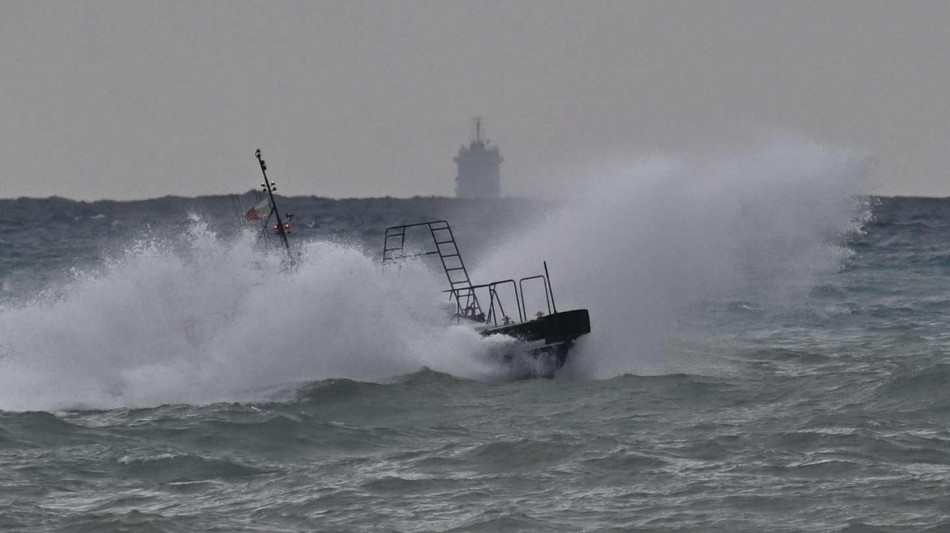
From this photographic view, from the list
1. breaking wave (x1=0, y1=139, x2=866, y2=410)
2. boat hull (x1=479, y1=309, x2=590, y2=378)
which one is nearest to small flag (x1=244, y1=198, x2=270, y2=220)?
breaking wave (x1=0, y1=139, x2=866, y2=410)

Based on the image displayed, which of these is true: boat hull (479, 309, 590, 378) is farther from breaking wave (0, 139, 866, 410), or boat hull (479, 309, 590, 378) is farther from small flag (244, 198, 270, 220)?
small flag (244, 198, 270, 220)

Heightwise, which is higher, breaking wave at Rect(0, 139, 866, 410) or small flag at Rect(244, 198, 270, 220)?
small flag at Rect(244, 198, 270, 220)

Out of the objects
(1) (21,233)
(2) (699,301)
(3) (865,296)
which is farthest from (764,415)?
Answer: (1) (21,233)

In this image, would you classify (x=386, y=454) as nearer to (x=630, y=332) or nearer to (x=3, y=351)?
(x=3, y=351)

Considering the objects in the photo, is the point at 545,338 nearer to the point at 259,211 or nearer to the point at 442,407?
the point at 442,407

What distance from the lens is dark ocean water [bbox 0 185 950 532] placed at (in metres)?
13.6

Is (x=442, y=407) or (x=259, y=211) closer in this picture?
(x=442, y=407)

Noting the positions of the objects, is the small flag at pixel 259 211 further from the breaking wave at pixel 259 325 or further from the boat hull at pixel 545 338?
the boat hull at pixel 545 338

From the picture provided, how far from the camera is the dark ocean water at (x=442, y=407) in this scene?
13.6 meters

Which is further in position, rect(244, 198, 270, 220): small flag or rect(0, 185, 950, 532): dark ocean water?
rect(244, 198, 270, 220): small flag

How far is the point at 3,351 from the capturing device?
21188 mm

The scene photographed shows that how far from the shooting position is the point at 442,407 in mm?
19109

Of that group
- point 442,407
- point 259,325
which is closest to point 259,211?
point 259,325

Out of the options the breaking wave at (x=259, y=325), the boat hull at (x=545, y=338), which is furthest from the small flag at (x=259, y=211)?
the boat hull at (x=545, y=338)
